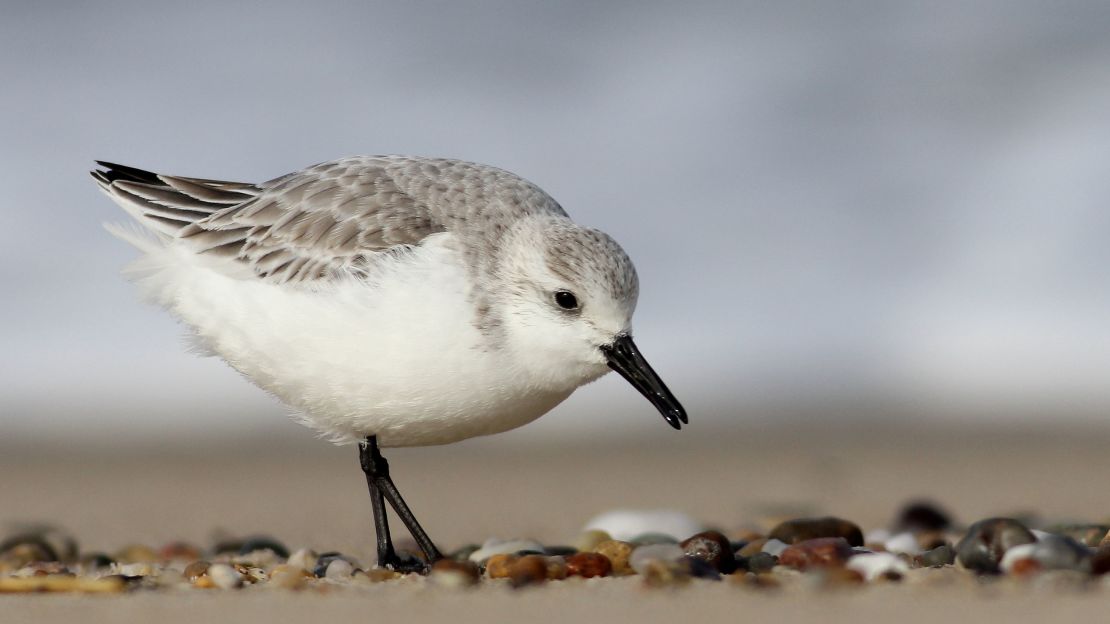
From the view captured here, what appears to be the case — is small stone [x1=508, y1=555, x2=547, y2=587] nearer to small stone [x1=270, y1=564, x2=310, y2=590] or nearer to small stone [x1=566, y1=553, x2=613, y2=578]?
small stone [x1=566, y1=553, x2=613, y2=578]

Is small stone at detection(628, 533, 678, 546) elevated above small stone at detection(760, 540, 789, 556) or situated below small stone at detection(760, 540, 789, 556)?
above

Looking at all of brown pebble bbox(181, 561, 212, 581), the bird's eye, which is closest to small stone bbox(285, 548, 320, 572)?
brown pebble bbox(181, 561, 212, 581)

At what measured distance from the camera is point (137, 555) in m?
5.68

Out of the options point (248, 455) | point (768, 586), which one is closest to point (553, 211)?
point (768, 586)

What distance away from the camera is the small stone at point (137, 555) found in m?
5.60

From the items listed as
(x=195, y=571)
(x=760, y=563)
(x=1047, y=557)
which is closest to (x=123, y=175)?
(x=195, y=571)

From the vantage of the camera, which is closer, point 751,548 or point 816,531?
point 751,548

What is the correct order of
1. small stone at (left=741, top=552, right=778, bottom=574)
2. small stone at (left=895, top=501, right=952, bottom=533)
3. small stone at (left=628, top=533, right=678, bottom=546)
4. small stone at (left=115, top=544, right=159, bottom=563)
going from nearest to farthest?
small stone at (left=741, top=552, right=778, bottom=574) < small stone at (left=628, top=533, right=678, bottom=546) < small stone at (left=115, top=544, right=159, bottom=563) < small stone at (left=895, top=501, right=952, bottom=533)

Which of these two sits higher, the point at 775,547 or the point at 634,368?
the point at 634,368

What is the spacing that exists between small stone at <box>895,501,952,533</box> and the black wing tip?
363cm

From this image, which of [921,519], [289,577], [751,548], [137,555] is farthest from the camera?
[921,519]

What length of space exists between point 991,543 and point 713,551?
2.90 ft

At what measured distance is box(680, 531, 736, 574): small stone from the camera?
4566 mm

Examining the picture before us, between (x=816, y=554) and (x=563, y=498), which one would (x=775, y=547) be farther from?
(x=563, y=498)
